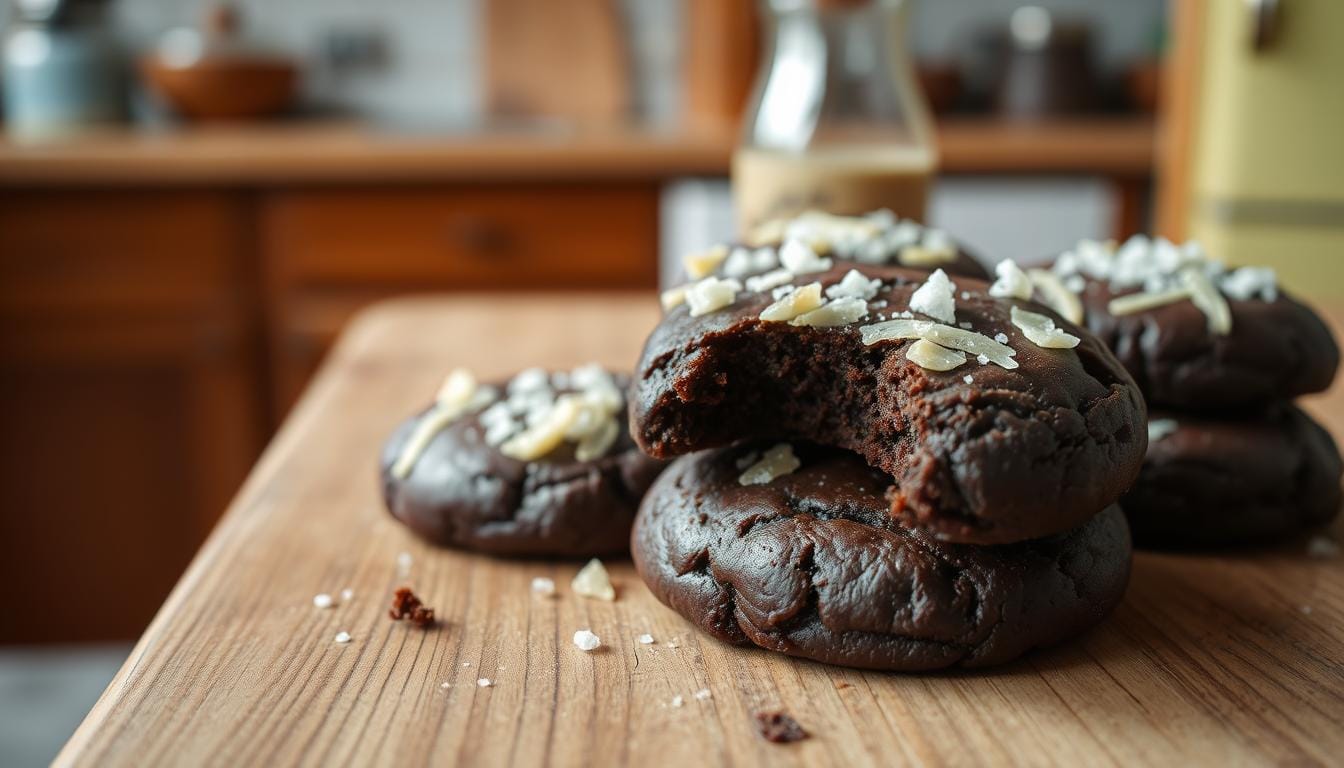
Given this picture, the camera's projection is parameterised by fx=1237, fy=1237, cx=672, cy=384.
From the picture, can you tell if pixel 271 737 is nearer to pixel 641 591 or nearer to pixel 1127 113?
pixel 641 591

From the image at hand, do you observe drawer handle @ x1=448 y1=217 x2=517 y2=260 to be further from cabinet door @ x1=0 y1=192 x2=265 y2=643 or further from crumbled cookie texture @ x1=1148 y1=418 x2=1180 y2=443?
crumbled cookie texture @ x1=1148 y1=418 x2=1180 y2=443

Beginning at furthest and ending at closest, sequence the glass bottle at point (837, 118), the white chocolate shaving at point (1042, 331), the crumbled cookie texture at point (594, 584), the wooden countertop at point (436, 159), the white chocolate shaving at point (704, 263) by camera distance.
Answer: the wooden countertop at point (436, 159)
the glass bottle at point (837, 118)
the white chocolate shaving at point (704, 263)
the crumbled cookie texture at point (594, 584)
the white chocolate shaving at point (1042, 331)

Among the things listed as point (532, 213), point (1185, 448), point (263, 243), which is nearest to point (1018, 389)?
point (1185, 448)

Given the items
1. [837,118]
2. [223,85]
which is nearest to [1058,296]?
[837,118]

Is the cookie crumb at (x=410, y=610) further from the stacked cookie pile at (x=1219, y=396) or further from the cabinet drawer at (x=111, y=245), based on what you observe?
the cabinet drawer at (x=111, y=245)

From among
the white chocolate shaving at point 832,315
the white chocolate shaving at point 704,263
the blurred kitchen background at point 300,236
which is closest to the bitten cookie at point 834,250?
the white chocolate shaving at point 704,263

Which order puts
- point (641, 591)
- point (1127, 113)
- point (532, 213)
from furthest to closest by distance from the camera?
point (1127, 113) → point (532, 213) → point (641, 591)

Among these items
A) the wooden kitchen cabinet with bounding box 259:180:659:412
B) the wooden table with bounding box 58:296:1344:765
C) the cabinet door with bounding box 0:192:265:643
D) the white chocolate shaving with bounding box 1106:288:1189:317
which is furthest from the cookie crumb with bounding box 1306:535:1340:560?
the cabinet door with bounding box 0:192:265:643
